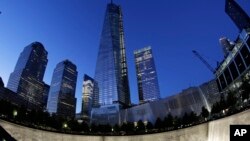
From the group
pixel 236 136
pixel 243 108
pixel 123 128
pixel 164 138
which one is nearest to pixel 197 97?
pixel 123 128

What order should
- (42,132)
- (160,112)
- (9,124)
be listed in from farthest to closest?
1. (160,112)
2. (42,132)
3. (9,124)

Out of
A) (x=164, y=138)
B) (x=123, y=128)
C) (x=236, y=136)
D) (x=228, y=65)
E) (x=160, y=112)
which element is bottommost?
(x=236, y=136)

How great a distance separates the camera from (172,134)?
63.7 meters

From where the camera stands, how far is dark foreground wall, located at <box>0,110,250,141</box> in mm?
49594

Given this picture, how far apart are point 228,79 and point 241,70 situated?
18.1 metres

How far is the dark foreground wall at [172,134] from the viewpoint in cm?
4959

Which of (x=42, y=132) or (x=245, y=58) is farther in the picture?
(x=245, y=58)

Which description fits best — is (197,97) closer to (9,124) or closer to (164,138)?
(164,138)

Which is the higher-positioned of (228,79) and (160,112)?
(228,79)

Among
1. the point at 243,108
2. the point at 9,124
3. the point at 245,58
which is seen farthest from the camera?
the point at 245,58

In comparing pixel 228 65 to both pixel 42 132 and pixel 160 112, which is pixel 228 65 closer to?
pixel 160 112

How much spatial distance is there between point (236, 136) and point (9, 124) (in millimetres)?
53393

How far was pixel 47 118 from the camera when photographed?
91.9 m

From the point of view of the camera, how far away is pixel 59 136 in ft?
213
